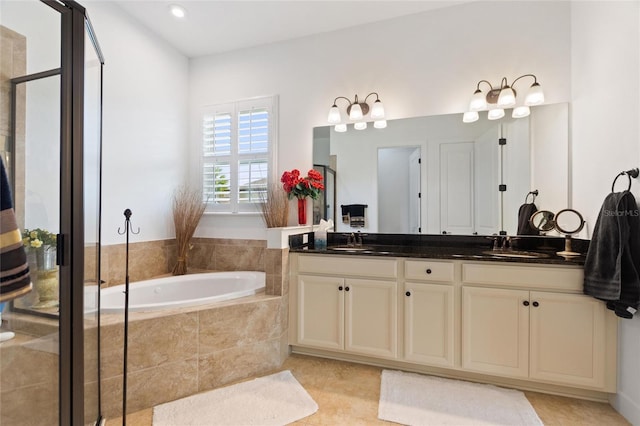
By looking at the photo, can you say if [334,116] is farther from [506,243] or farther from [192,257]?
[192,257]

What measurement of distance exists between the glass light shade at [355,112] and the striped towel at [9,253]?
237cm

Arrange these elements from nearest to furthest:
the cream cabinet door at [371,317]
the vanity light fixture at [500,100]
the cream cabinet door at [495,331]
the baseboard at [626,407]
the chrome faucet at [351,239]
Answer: the baseboard at [626,407], the cream cabinet door at [495,331], the cream cabinet door at [371,317], the vanity light fixture at [500,100], the chrome faucet at [351,239]

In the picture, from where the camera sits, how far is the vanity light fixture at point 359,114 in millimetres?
2720

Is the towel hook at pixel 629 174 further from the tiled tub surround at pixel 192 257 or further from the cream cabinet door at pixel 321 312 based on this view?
the tiled tub surround at pixel 192 257

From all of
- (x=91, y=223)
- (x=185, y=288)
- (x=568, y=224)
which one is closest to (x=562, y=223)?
(x=568, y=224)

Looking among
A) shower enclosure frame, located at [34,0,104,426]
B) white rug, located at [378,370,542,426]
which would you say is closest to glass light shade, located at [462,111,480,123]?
white rug, located at [378,370,542,426]

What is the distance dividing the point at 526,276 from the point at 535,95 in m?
1.39

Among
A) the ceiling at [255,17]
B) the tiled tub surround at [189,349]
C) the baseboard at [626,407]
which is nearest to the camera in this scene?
the baseboard at [626,407]

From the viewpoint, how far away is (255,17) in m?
2.71

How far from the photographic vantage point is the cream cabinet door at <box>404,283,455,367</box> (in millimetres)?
2070

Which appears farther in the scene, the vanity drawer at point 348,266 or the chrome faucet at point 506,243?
the chrome faucet at point 506,243

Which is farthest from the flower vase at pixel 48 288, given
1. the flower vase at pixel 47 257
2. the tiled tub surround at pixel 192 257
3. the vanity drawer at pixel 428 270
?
the vanity drawer at pixel 428 270

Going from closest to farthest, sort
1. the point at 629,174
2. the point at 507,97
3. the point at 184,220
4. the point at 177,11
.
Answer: the point at 629,174, the point at 507,97, the point at 177,11, the point at 184,220

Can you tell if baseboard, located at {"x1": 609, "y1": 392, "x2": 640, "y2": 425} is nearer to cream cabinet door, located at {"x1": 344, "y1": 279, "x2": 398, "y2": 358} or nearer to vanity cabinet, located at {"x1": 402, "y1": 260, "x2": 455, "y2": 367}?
vanity cabinet, located at {"x1": 402, "y1": 260, "x2": 455, "y2": 367}
